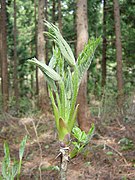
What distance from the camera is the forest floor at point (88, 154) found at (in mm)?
6105

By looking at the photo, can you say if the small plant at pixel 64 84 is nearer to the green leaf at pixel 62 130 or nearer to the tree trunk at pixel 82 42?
the green leaf at pixel 62 130

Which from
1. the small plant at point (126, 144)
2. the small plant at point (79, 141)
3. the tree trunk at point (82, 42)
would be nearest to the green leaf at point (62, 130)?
the small plant at point (79, 141)

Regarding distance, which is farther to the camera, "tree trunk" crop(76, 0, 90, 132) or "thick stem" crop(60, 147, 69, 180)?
"tree trunk" crop(76, 0, 90, 132)

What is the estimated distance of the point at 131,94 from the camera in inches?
420

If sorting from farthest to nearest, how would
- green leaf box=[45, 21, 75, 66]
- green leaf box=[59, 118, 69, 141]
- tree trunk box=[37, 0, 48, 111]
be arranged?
tree trunk box=[37, 0, 48, 111] → green leaf box=[45, 21, 75, 66] → green leaf box=[59, 118, 69, 141]

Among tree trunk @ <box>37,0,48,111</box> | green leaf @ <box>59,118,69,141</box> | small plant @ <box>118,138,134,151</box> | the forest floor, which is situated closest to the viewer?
green leaf @ <box>59,118,69,141</box>

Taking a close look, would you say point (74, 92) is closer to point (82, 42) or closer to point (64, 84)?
point (64, 84)

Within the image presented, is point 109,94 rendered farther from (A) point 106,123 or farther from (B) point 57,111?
(B) point 57,111

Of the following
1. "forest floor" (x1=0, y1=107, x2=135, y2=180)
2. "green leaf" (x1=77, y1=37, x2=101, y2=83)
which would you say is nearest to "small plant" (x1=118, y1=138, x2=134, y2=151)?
"forest floor" (x1=0, y1=107, x2=135, y2=180)

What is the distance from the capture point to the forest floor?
240 inches

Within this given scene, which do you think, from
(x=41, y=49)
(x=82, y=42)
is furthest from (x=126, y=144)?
(x=41, y=49)

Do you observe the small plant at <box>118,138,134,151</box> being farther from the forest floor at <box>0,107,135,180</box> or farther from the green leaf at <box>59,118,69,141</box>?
the green leaf at <box>59,118,69,141</box>

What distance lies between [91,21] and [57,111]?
15216mm

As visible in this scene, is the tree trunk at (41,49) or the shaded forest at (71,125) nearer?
the shaded forest at (71,125)
